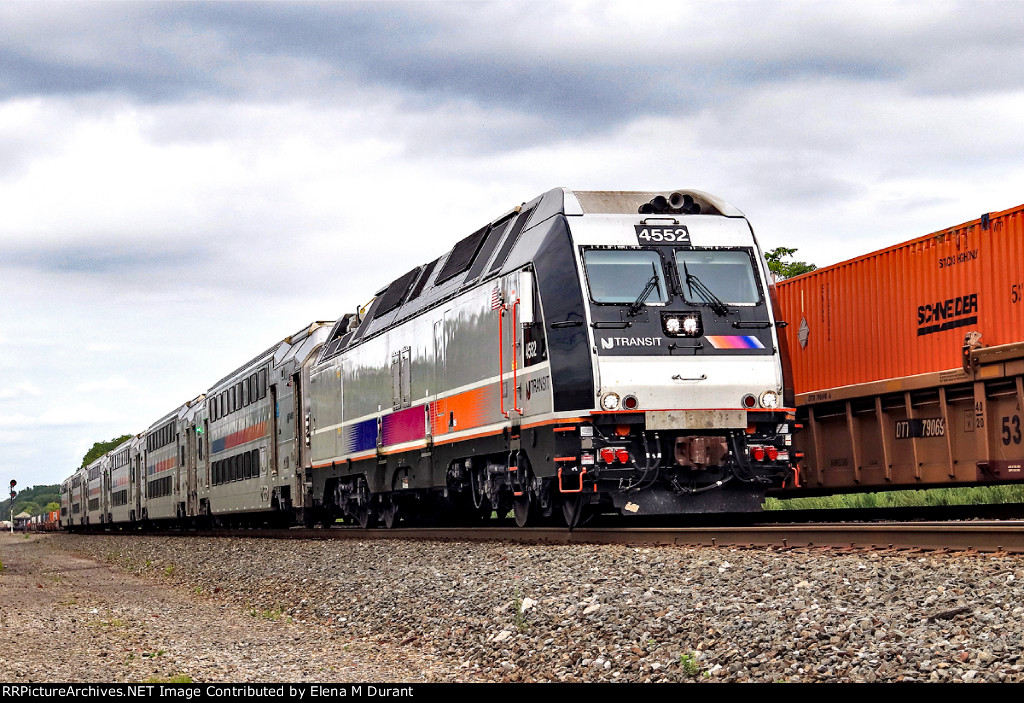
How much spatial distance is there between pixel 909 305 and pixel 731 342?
3.84 m

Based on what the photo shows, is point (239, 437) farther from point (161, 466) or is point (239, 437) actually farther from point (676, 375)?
point (676, 375)

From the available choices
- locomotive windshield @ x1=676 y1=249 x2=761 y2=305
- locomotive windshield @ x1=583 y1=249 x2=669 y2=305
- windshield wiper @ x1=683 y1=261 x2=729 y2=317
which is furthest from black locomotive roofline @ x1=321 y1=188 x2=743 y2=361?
windshield wiper @ x1=683 y1=261 x2=729 y2=317

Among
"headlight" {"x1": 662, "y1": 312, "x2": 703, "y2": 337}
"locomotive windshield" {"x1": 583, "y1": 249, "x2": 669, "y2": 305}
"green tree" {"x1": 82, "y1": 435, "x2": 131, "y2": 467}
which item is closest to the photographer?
"headlight" {"x1": 662, "y1": 312, "x2": 703, "y2": 337}

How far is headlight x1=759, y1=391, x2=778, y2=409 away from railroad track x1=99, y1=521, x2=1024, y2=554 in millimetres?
1474

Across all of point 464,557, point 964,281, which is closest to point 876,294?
point 964,281

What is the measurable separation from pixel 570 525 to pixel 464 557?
1.37 meters

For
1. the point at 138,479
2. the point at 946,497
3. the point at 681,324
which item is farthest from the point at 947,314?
the point at 138,479

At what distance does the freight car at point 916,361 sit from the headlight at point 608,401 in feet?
15.5

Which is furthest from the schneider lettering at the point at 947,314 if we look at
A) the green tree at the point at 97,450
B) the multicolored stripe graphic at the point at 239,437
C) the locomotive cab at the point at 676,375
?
the green tree at the point at 97,450

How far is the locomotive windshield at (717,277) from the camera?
46.8 feet

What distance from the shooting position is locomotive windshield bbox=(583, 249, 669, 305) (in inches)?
551

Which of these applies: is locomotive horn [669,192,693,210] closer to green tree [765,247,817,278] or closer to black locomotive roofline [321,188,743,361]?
black locomotive roofline [321,188,743,361]

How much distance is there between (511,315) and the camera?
14859 millimetres

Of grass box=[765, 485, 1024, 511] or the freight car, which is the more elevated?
the freight car
